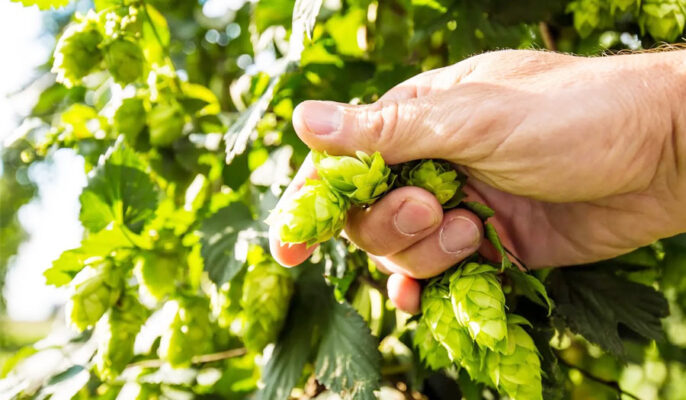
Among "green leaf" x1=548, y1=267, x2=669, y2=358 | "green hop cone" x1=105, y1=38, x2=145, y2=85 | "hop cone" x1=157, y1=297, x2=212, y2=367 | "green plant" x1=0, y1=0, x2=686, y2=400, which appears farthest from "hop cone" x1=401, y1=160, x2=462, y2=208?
"green hop cone" x1=105, y1=38, x2=145, y2=85

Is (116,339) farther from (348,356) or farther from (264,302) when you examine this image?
(348,356)

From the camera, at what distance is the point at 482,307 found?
75cm

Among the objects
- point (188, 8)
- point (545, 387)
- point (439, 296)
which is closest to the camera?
point (439, 296)

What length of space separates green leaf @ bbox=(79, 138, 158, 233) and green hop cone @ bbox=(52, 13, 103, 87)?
6.7 inches

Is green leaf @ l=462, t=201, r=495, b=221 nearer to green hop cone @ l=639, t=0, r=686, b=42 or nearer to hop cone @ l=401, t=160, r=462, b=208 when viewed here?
hop cone @ l=401, t=160, r=462, b=208

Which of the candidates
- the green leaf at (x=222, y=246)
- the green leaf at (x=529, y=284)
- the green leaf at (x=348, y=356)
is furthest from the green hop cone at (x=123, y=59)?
the green leaf at (x=529, y=284)

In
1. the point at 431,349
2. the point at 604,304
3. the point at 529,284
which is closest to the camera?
the point at 529,284

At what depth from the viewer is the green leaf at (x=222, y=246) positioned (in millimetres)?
1140

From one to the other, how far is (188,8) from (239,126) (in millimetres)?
693

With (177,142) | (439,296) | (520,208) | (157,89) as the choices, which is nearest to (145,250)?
(177,142)

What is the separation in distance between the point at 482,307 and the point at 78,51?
0.97 m

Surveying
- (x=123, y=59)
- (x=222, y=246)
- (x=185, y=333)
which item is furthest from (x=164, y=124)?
(x=185, y=333)

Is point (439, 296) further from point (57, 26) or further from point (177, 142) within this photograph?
point (57, 26)

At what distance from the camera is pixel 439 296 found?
2.90 ft
